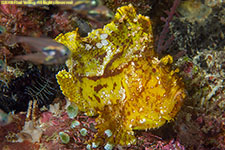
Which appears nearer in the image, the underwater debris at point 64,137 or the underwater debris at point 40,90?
the underwater debris at point 64,137

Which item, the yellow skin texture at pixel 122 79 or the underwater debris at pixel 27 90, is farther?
the underwater debris at pixel 27 90

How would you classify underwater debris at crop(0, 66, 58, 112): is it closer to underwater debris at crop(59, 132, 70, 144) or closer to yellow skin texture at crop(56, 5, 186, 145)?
yellow skin texture at crop(56, 5, 186, 145)

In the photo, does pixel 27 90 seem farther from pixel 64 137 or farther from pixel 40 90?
pixel 64 137

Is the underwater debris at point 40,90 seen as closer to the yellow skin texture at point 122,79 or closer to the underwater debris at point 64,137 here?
the yellow skin texture at point 122,79

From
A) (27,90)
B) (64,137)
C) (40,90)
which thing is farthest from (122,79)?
(27,90)

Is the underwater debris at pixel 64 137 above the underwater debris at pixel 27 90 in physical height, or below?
below

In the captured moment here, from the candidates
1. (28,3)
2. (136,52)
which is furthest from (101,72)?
(28,3)

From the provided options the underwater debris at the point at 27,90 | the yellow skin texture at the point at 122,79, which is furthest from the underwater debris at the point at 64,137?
the underwater debris at the point at 27,90

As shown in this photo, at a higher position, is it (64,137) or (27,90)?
(27,90)

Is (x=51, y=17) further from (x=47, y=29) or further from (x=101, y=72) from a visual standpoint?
(x=101, y=72)
